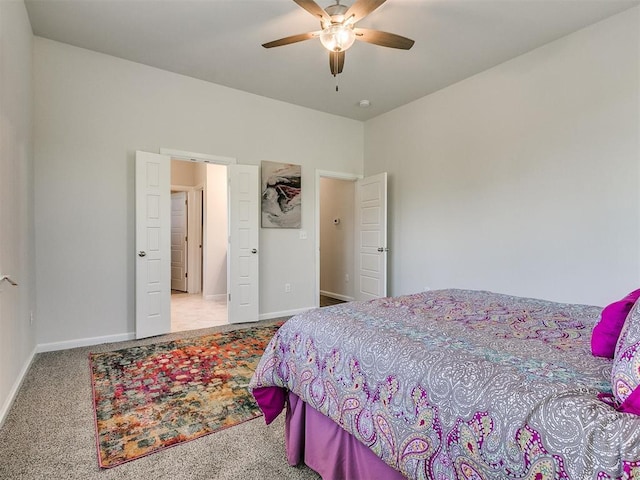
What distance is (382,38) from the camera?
8.48 feet

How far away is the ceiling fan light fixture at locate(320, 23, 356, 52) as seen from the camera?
248cm

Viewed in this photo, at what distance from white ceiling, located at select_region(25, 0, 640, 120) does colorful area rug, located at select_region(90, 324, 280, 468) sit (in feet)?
9.94

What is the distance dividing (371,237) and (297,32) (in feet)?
9.51

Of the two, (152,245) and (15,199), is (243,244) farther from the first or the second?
(15,199)

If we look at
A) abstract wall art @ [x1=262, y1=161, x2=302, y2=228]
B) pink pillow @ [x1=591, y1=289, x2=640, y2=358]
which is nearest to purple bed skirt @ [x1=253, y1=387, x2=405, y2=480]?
pink pillow @ [x1=591, y1=289, x2=640, y2=358]

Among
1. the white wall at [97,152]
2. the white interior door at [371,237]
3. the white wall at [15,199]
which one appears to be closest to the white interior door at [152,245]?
the white wall at [97,152]

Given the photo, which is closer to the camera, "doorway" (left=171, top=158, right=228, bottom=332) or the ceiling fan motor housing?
the ceiling fan motor housing

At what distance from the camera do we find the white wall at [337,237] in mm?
5863

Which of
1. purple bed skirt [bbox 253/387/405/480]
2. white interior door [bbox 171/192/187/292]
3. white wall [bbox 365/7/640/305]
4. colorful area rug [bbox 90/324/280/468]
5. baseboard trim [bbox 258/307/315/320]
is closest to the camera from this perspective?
purple bed skirt [bbox 253/387/405/480]

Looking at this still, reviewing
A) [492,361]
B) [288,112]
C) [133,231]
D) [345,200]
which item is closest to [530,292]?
[492,361]

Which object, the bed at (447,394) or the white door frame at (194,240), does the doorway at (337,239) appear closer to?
the white door frame at (194,240)

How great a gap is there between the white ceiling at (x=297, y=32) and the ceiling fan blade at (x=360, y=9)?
1.77ft

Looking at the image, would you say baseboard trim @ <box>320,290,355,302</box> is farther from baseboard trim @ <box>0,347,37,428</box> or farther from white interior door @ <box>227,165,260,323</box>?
baseboard trim @ <box>0,347,37,428</box>

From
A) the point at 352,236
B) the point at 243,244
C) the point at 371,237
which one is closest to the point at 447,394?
the point at 243,244
